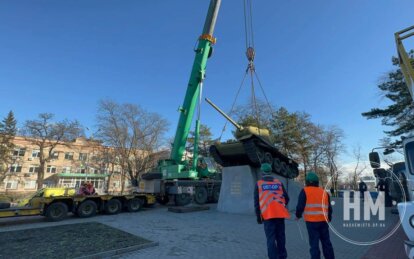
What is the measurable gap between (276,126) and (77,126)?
26841 mm

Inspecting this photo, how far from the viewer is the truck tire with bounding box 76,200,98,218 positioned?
10539 millimetres

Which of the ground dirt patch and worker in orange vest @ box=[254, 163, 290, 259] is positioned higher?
worker in orange vest @ box=[254, 163, 290, 259]

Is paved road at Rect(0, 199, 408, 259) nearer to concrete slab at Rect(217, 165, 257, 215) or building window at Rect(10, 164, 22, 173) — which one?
concrete slab at Rect(217, 165, 257, 215)

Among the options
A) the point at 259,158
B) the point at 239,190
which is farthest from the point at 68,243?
the point at 239,190

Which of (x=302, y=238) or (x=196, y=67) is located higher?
(x=196, y=67)

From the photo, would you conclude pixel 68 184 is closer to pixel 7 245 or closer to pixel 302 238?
pixel 7 245

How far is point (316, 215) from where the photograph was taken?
411 cm

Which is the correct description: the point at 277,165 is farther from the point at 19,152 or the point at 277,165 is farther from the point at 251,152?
the point at 19,152

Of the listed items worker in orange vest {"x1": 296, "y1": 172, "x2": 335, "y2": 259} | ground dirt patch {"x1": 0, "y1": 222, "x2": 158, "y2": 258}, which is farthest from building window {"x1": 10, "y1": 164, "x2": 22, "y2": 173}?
worker in orange vest {"x1": 296, "y1": 172, "x2": 335, "y2": 259}

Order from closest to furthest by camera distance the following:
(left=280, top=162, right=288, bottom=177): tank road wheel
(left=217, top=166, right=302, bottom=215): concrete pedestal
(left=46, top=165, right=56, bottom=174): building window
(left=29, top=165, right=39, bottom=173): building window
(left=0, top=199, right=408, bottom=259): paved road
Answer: (left=0, top=199, right=408, bottom=259): paved road < (left=217, top=166, right=302, bottom=215): concrete pedestal < (left=280, top=162, right=288, bottom=177): tank road wheel < (left=29, top=165, right=39, bottom=173): building window < (left=46, top=165, right=56, bottom=174): building window

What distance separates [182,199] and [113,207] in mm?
4081

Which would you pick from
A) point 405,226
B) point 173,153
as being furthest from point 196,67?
point 405,226

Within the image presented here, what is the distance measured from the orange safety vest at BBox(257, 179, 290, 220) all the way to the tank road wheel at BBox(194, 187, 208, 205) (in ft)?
36.8

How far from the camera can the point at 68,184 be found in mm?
43188
